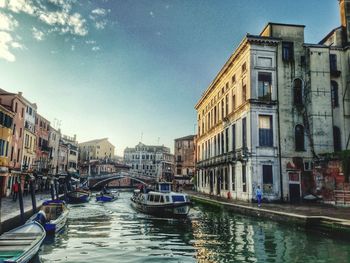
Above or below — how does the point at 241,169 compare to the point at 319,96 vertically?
below

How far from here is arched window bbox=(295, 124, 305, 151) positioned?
27188 mm

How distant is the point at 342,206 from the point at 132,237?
15.3 m

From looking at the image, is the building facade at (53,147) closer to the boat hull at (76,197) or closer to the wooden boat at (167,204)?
the boat hull at (76,197)

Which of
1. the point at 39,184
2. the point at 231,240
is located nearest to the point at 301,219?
the point at 231,240

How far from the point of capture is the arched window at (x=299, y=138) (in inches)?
1070

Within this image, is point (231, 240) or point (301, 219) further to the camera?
point (301, 219)

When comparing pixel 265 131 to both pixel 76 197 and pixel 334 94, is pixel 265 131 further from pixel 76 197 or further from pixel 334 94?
pixel 76 197

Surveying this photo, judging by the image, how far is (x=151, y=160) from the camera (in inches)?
4065

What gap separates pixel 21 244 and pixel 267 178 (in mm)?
20836

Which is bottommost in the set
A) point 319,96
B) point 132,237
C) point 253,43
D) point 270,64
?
point 132,237

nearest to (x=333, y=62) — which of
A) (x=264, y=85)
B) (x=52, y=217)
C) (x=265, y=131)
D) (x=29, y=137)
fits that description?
(x=264, y=85)

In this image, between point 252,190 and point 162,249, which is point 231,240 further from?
point 252,190

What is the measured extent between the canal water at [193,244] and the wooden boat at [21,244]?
0.77 m

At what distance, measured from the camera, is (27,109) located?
36.7m
